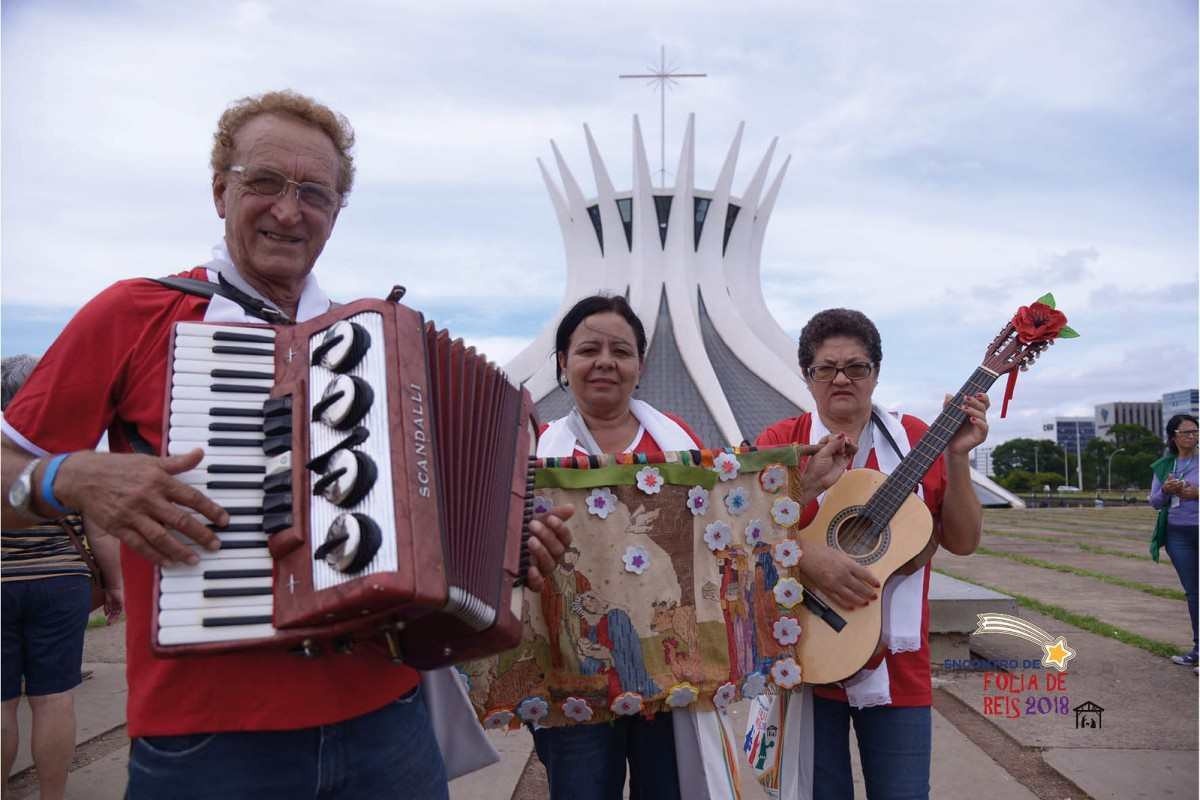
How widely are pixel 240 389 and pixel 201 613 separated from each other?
0.38 m

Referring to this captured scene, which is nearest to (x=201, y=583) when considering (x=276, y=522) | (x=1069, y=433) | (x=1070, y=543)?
(x=276, y=522)

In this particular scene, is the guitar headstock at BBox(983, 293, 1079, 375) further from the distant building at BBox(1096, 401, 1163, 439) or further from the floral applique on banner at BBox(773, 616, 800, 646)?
the distant building at BBox(1096, 401, 1163, 439)

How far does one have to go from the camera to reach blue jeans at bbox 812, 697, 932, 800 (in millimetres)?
2465

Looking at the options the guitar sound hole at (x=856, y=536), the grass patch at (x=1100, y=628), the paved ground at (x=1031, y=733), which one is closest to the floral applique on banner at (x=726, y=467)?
the guitar sound hole at (x=856, y=536)

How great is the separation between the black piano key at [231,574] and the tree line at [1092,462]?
170ft

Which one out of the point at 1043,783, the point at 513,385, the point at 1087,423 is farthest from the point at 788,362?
the point at 1087,423

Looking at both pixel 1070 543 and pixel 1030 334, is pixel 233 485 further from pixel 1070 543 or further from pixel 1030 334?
pixel 1070 543

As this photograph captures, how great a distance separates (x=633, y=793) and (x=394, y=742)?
1.04 metres

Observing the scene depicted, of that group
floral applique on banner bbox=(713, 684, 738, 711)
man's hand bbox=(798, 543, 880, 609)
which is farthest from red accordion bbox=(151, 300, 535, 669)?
man's hand bbox=(798, 543, 880, 609)

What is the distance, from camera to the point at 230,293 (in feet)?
5.70

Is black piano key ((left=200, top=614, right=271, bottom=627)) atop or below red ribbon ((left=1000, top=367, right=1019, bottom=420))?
below

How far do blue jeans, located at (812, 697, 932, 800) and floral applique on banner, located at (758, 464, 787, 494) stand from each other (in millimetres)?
677

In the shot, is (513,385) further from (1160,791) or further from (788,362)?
(788,362)

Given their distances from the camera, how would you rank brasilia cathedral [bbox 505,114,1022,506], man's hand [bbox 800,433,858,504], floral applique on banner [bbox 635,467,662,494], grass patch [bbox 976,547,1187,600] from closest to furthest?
floral applique on banner [bbox 635,467,662,494] < man's hand [bbox 800,433,858,504] < grass patch [bbox 976,547,1187,600] < brasilia cathedral [bbox 505,114,1022,506]
